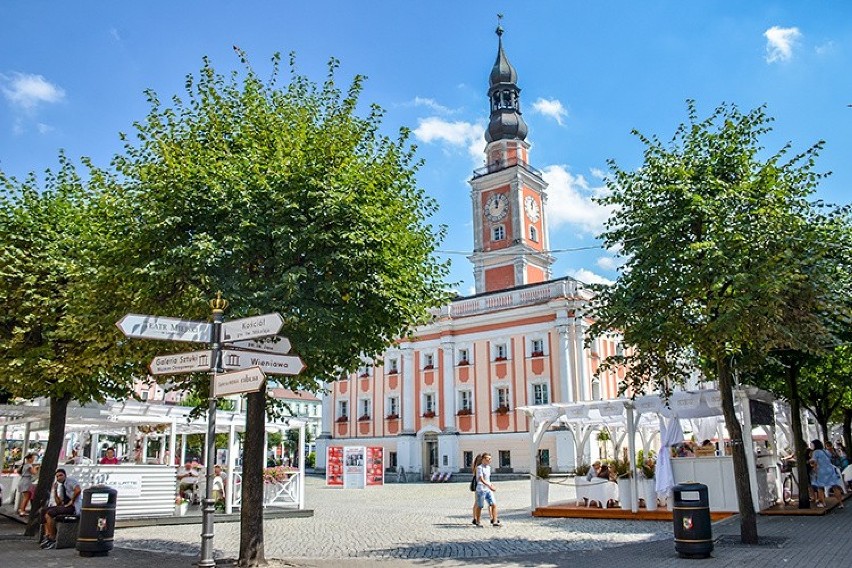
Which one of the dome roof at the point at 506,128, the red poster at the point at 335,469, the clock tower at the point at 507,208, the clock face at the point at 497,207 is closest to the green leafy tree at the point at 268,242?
the red poster at the point at 335,469

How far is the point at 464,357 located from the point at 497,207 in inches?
592

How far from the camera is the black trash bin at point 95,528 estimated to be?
481 inches

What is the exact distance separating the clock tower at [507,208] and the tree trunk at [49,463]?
137 ft

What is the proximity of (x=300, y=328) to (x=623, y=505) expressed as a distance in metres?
11.3

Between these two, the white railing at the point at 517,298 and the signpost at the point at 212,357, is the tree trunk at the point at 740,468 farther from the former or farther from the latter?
the white railing at the point at 517,298

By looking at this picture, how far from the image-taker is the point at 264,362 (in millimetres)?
8883

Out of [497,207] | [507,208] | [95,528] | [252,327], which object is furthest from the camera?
[497,207]


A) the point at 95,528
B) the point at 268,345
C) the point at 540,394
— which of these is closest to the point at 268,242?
the point at 268,345

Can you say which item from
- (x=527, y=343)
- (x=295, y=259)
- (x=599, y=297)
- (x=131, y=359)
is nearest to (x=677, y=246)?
(x=599, y=297)

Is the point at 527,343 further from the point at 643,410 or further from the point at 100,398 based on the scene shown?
the point at 100,398

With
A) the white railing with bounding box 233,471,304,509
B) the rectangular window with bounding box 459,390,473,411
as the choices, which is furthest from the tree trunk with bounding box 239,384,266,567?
the rectangular window with bounding box 459,390,473,411

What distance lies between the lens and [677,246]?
503 inches

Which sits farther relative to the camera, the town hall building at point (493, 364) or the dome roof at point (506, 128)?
the dome roof at point (506, 128)

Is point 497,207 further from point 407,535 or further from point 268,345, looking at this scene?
point 268,345
